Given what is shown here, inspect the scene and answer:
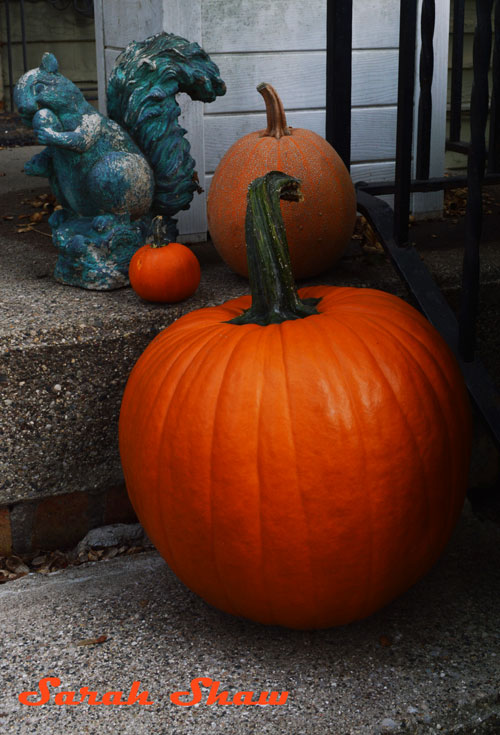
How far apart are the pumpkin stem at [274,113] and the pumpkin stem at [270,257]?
592 mm

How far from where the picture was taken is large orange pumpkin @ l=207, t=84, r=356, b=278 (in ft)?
6.11

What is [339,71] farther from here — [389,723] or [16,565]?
[389,723]

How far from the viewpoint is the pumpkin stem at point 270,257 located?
4.41 ft

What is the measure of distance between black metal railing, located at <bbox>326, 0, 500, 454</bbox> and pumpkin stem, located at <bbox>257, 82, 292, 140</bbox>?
296 millimetres

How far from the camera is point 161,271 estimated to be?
1727mm

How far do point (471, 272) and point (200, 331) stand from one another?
558mm

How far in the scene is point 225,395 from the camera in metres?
1.24

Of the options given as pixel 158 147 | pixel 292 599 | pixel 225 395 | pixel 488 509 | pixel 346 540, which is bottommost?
pixel 488 509

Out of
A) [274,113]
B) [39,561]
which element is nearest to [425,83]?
[274,113]

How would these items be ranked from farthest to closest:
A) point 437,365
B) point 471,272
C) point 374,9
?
point 374,9 < point 471,272 < point 437,365

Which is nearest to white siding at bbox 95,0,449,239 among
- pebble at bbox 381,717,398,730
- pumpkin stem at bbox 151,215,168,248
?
pumpkin stem at bbox 151,215,168,248

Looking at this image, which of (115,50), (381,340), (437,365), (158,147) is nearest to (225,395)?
(381,340)

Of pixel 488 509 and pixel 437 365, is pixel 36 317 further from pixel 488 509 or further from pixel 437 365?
pixel 488 509

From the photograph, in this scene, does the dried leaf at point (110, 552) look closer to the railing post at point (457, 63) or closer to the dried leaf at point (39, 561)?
the dried leaf at point (39, 561)
